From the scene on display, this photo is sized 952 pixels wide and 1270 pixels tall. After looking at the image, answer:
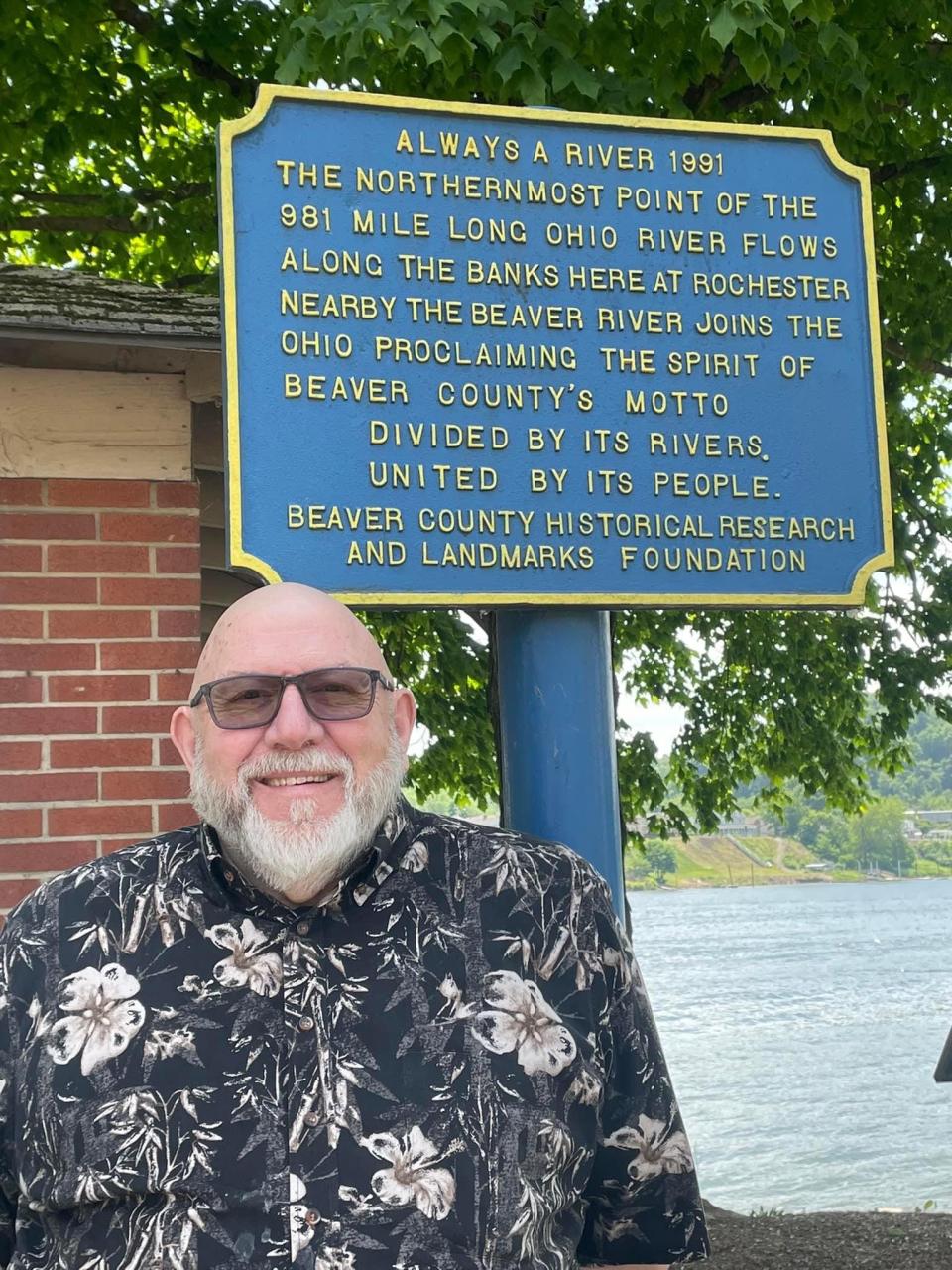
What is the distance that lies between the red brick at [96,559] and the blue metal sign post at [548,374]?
76 cm

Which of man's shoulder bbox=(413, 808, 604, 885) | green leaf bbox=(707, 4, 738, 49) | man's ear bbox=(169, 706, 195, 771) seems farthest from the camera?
green leaf bbox=(707, 4, 738, 49)

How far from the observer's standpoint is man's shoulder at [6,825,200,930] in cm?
230

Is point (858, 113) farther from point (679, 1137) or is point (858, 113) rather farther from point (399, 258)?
point (679, 1137)

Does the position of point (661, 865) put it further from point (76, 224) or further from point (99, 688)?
point (99, 688)

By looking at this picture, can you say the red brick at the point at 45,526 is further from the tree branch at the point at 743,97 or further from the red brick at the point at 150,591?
the tree branch at the point at 743,97

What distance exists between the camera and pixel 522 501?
374 cm

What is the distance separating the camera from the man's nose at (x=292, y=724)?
7.73ft

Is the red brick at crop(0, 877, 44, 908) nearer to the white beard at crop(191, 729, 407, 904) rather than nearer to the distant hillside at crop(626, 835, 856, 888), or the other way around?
the white beard at crop(191, 729, 407, 904)

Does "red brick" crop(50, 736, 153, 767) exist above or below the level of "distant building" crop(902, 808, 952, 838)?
above

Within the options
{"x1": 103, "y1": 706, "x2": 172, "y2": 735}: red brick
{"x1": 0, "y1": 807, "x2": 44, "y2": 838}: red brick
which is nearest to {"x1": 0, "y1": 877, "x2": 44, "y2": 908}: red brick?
{"x1": 0, "y1": 807, "x2": 44, "y2": 838}: red brick

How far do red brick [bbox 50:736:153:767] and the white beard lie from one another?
1.66 m

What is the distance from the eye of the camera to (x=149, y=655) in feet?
13.5

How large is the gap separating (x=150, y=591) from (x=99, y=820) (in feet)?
2.11

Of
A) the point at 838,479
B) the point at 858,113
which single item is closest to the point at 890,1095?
the point at 858,113
